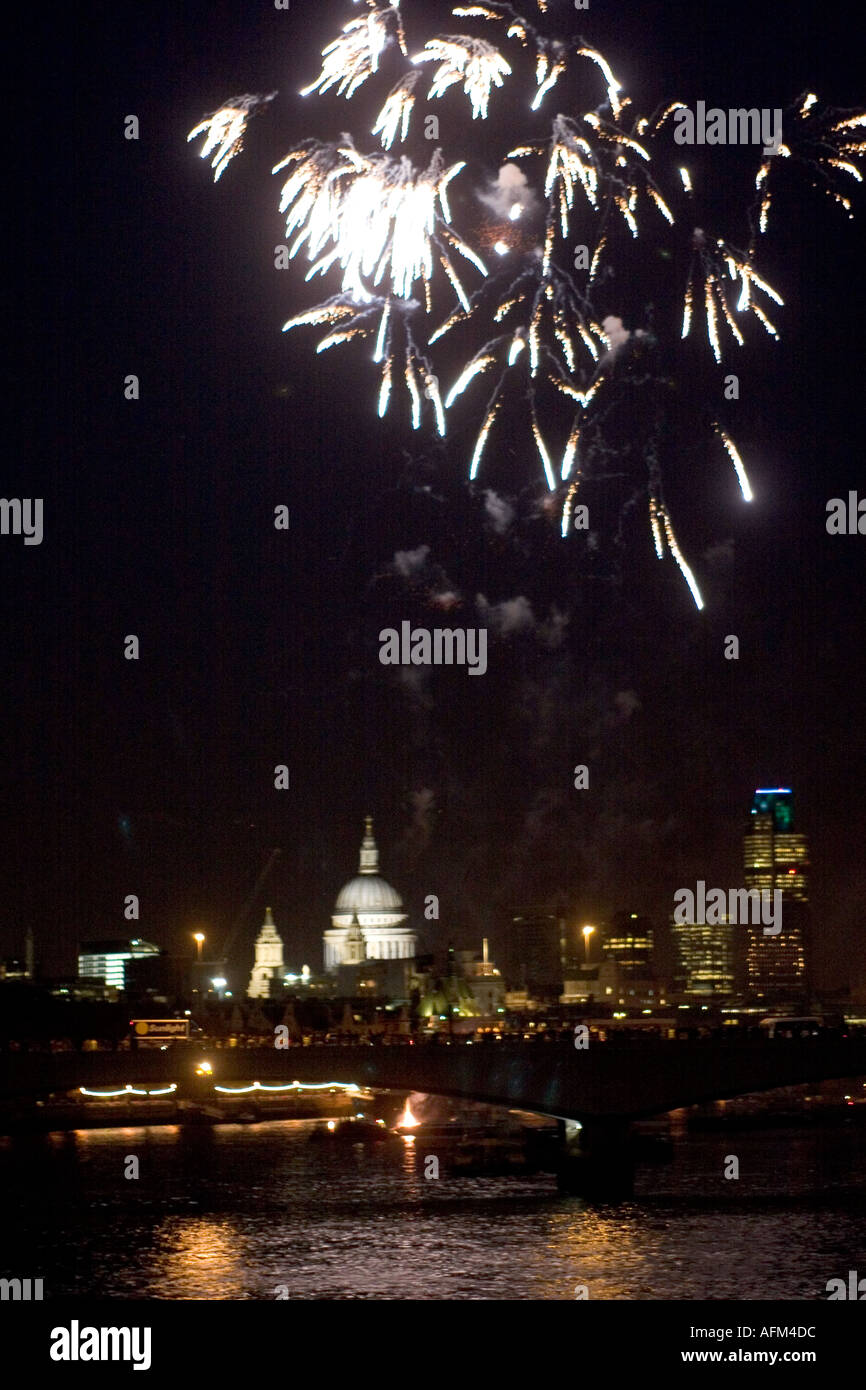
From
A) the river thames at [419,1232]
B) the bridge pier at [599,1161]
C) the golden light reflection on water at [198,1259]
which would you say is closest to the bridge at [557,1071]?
the bridge pier at [599,1161]

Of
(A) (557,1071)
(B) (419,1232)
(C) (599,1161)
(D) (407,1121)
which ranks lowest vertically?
(D) (407,1121)

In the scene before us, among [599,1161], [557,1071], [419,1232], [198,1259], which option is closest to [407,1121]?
[557,1071]

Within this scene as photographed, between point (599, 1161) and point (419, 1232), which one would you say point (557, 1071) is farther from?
point (419, 1232)
